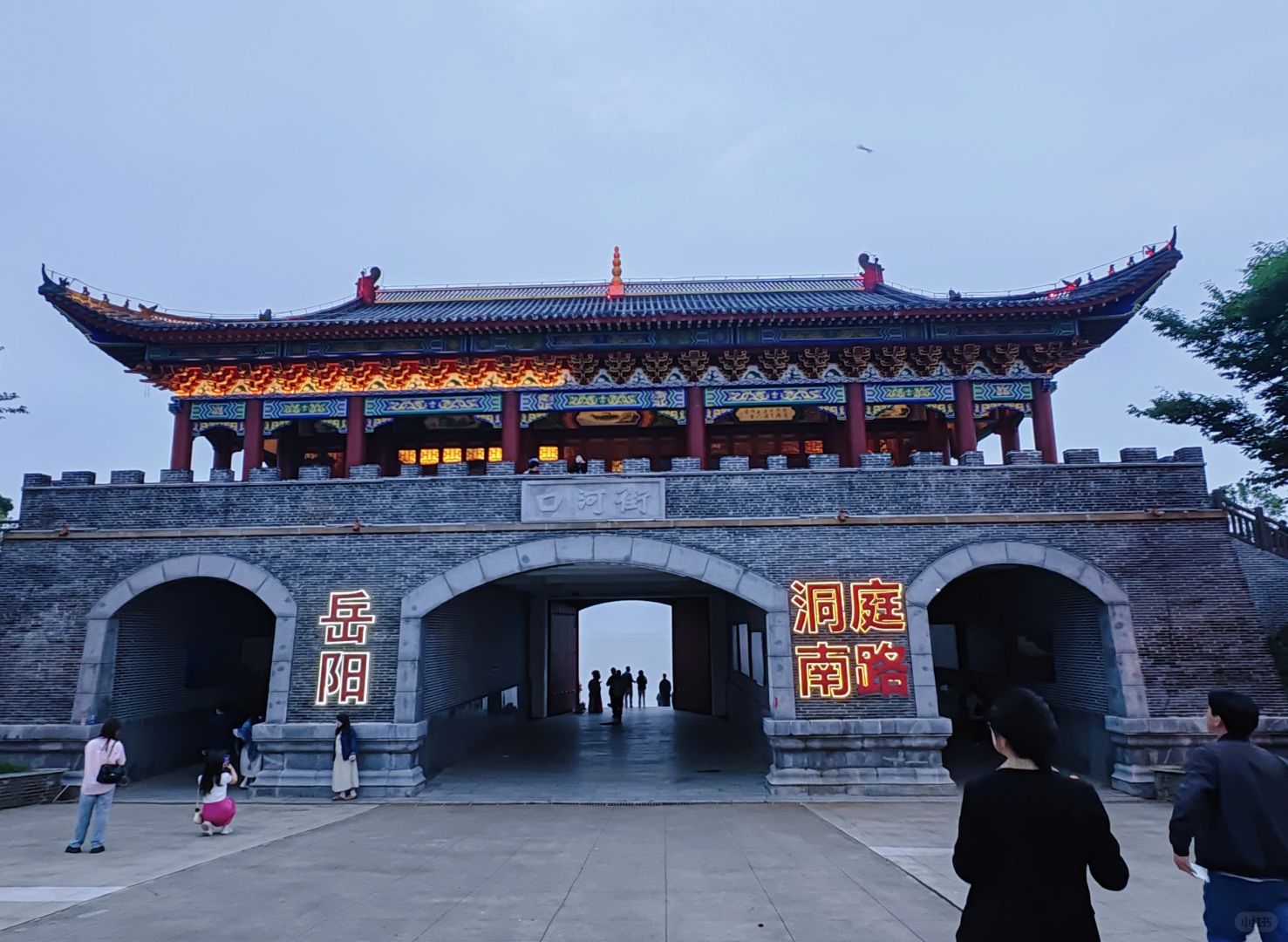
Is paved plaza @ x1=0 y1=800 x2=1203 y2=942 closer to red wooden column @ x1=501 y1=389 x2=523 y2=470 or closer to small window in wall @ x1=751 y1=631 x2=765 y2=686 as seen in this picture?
small window in wall @ x1=751 y1=631 x2=765 y2=686

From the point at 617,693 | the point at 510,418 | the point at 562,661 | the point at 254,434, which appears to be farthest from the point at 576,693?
the point at 254,434

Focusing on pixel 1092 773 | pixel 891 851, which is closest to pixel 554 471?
pixel 891 851

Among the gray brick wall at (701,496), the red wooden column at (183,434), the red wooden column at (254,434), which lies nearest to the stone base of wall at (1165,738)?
the gray brick wall at (701,496)

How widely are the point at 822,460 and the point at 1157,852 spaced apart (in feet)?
20.4

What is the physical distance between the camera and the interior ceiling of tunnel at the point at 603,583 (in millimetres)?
12989

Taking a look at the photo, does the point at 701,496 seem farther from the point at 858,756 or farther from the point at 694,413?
the point at 858,756

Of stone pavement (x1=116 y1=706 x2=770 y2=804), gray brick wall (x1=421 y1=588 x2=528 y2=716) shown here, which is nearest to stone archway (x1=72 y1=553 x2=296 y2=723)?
stone pavement (x1=116 y1=706 x2=770 y2=804)

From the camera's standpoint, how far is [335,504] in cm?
1155

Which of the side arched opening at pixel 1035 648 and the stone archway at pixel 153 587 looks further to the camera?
the stone archway at pixel 153 587

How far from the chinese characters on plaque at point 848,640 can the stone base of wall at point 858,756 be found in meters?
0.42

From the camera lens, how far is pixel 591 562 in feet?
36.8

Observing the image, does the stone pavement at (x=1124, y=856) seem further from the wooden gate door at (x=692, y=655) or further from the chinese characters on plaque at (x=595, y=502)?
the wooden gate door at (x=692, y=655)

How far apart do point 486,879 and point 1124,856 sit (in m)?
6.12

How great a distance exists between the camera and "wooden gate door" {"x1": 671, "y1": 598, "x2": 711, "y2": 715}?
2039 centimetres
